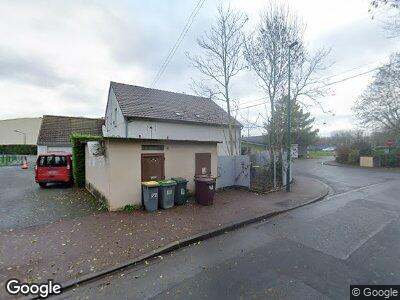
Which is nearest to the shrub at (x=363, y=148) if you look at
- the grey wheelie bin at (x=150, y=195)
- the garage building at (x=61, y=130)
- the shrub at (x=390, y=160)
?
the shrub at (x=390, y=160)

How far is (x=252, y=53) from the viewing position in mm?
13859

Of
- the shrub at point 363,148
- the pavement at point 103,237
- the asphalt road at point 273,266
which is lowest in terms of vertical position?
the asphalt road at point 273,266

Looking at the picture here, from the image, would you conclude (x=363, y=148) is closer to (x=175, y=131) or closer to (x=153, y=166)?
(x=175, y=131)

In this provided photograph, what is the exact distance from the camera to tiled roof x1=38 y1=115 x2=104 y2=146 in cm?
2661

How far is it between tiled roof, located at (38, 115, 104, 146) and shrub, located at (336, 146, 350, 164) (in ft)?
95.4

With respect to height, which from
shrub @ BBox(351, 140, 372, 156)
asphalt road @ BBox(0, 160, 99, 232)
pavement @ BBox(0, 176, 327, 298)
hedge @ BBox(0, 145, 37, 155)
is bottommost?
pavement @ BBox(0, 176, 327, 298)

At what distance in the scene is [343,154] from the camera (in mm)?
28234

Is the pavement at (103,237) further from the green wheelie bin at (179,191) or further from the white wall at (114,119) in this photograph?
the white wall at (114,119)

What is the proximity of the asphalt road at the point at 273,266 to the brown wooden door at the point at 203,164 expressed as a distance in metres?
4.08

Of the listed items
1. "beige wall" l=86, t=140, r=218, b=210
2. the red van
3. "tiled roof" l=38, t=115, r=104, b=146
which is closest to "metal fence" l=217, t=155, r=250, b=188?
"beige wall" l=86, t=140, r=218, b=210

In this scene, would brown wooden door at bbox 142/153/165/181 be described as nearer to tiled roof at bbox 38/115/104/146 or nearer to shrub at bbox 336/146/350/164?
tiled roof at bbox 38/115/104/146

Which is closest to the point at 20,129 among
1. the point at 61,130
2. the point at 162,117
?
the point at 61,130

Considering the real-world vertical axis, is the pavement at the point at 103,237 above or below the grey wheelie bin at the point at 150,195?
below

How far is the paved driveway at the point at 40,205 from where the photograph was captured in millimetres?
7148
